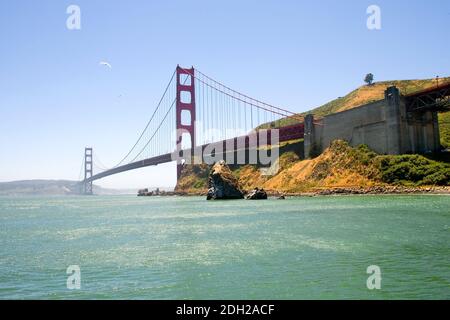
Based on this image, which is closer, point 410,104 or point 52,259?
point 52,259

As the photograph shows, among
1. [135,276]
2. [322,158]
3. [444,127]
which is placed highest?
[444,127]

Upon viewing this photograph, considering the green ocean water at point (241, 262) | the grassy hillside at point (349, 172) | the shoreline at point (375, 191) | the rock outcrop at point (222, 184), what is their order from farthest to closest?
the rock outcrop at point (222, 184) → the grassy hillside at point (349, 172) → the shoreline at point (375, 191) → the green ocean water at point (241, 262)

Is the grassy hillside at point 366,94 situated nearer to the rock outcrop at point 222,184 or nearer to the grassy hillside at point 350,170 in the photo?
the grassy hillside at point 350,170

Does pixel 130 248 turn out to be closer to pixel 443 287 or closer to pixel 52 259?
Result: pixel 52 259

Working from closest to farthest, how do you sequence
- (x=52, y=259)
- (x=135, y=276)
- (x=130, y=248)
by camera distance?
1. (x=135, y=276)
2. (x=52, y=259)
3. (x=130, y=248)

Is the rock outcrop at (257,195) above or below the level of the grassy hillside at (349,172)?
below

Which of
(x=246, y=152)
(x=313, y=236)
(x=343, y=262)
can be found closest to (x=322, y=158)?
(x=246, y=152)
